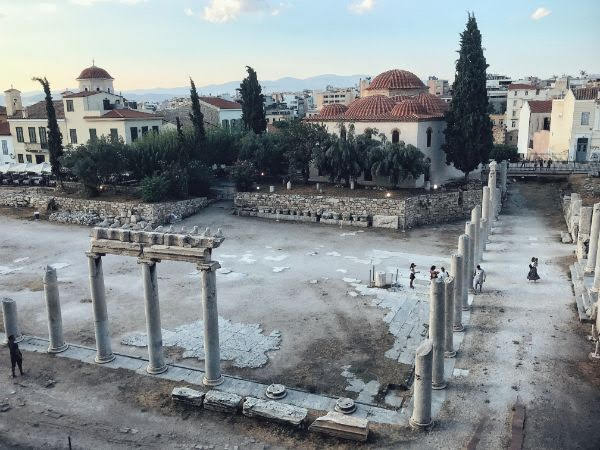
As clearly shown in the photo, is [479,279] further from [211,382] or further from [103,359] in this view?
[103,359]

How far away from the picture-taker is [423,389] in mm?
12711

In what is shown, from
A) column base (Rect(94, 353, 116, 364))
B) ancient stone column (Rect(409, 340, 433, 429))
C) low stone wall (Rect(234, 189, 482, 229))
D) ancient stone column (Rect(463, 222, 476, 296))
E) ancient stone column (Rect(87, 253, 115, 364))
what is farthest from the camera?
low stone wall (Rect(234, 189, 482, 229))

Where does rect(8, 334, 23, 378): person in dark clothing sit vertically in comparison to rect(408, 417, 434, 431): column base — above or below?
above

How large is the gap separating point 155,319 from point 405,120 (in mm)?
27929

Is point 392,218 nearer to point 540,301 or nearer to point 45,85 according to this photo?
point 540,301

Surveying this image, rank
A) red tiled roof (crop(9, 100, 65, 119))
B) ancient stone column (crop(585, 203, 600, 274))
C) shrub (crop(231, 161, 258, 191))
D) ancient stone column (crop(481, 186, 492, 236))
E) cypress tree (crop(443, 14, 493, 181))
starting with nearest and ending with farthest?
ancient stone column (crop(585, 203, 600, 274))
ancient stone column (crop(481, 186, 492, 236))
cypress tree (crop(443, 14, 493, 181))
shrub (crop(231, 161, 258, 191))
red tiled roof (crop(9, 100, 65, 119))

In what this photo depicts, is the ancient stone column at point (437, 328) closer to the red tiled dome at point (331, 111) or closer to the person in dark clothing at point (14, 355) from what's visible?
the person in dark clothing at point (14, 355)

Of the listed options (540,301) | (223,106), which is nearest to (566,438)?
(540,301)

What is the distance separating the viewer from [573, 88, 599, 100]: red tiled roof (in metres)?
46.6

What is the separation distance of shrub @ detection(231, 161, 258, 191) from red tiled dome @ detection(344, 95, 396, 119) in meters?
8.83

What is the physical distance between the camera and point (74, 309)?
21578 millimetres

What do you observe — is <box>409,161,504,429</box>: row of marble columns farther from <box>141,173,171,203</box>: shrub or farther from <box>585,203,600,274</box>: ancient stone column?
<box>141,173,171,203</box>: shrub

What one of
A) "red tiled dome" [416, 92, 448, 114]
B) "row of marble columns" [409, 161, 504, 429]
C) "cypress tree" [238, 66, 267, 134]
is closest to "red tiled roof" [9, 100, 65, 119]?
"cypress tree" [238, 66, 267, 134]

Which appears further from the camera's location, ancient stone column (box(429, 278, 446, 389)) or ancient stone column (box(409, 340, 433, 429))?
ancient stone column (box(429, 278, 446, 389))
